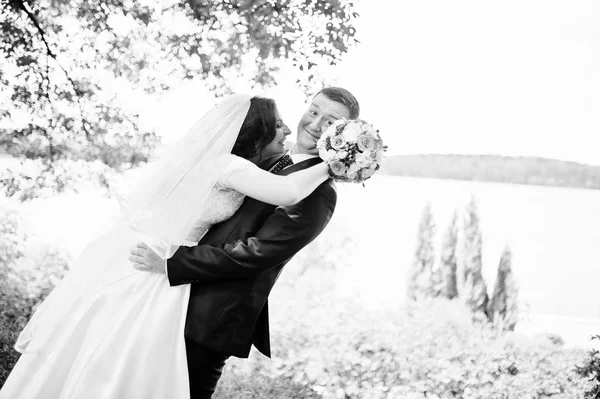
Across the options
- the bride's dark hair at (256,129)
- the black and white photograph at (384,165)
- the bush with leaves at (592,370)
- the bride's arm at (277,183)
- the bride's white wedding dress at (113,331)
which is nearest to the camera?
the bride's arm at (277,183)

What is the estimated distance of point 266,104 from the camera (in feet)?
6.98

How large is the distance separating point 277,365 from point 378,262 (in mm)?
1106

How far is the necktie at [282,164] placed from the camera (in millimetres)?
2144

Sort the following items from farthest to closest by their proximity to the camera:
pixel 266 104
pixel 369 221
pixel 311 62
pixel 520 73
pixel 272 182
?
1. pixel 369 221
2. pixel 520 73
3. pixel 311 62
4. pixel 266 104
5. pixel 272 182

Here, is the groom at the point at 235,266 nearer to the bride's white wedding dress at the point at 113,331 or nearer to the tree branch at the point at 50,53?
the bride's white wedding dress at the point at 113,331

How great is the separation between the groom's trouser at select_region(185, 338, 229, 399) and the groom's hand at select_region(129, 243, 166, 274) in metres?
0.25

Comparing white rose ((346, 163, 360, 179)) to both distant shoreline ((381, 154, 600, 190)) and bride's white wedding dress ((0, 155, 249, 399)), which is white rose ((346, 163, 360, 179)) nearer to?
bride's white wedding dress ((0, 155, 249, 399))

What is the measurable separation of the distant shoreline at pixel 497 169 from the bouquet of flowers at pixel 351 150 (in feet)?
9.68

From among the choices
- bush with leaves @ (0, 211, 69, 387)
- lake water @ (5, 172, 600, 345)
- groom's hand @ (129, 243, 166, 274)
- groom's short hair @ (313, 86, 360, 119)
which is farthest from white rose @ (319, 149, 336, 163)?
bush with leaves @ (0, 211, 69, 387)

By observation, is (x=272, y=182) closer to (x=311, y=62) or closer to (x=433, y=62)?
(x=311, y=62)

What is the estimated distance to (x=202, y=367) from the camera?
210cm

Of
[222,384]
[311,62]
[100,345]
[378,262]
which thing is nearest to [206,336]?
[100,345]

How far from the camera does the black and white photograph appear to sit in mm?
4387

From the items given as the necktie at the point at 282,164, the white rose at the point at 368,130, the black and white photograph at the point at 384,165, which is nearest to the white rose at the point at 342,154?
the white rose at the point at 368,130
